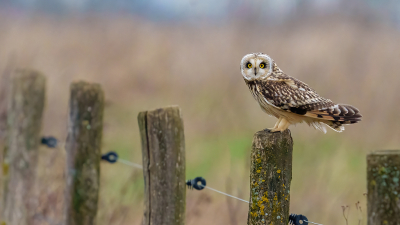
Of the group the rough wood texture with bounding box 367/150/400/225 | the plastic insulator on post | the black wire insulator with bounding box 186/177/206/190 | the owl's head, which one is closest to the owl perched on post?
the owl's head

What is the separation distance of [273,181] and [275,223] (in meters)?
0.16

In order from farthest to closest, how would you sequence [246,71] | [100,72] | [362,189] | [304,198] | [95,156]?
[100,72] → [362,189] → [304,198] → [95,156] → [246,71]

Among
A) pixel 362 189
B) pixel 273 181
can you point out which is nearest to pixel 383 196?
pixel 273 181

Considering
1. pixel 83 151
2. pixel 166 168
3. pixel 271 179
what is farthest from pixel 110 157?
pixel 271 179

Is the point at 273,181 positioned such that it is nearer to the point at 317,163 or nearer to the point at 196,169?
the point at 317,163

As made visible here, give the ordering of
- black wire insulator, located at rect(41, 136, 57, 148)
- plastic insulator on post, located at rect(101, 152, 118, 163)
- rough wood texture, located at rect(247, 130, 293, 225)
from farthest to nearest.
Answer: black wire insulator, located at rect(41, 136, 57, 148) < plastic insulator on post, located at rect(101, 152, 118, 163) < rough wood texture, located at rect(247, 130, 293, 225)

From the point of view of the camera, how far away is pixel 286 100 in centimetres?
212

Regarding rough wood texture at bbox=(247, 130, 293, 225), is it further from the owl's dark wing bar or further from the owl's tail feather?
the owl's dark wing bar

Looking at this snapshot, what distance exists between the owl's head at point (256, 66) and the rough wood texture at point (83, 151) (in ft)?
3.18

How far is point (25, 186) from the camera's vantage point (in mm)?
2984

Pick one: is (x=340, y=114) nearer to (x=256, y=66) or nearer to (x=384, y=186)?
(x=256, y=66)

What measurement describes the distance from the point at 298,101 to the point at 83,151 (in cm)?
138

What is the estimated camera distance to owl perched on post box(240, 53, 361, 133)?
209cm

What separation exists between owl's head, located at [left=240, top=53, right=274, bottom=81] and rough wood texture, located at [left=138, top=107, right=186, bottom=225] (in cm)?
51
